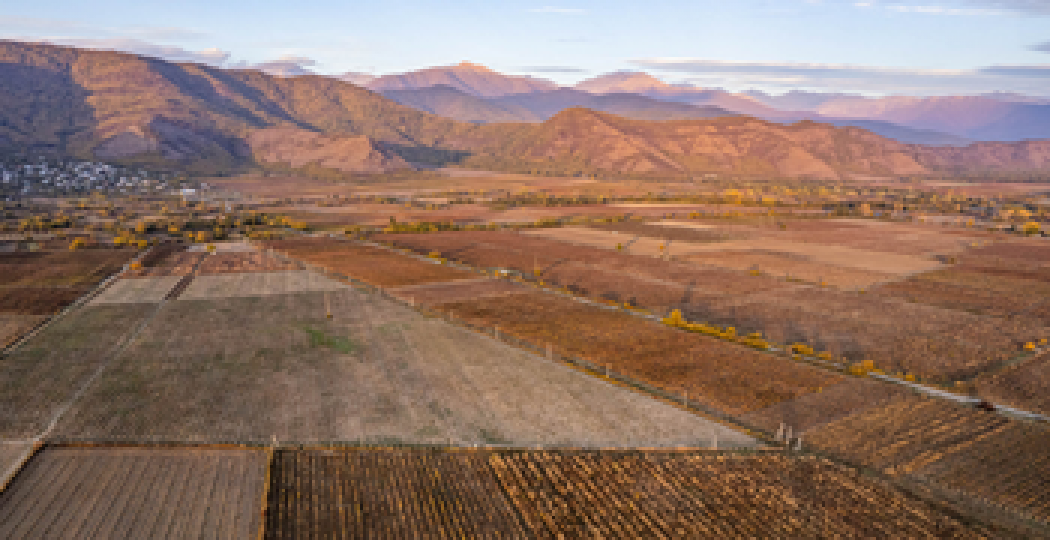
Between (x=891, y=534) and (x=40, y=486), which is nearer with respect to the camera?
(x=891, y=534)

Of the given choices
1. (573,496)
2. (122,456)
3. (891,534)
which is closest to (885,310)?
(891,534)

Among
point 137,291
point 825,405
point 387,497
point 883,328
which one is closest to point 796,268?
point 883,328

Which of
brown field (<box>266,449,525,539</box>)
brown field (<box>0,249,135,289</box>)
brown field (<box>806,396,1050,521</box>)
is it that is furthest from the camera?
brown field (<box>0,249,135,289</box>)

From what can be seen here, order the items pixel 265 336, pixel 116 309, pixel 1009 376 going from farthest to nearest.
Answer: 1. pixel 116 309
2. pixel 265 336
3. pixel 1009 376

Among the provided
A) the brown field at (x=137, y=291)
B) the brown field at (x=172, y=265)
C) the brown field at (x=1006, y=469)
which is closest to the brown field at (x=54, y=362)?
the brown field at (x=137, y=291)

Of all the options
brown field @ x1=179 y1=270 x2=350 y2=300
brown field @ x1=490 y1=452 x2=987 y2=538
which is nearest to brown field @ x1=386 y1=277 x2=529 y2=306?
brown field @ x1=179 y1=270 x2=350 y2=300

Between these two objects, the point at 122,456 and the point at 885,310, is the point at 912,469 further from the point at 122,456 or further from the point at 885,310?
the point at 122,456

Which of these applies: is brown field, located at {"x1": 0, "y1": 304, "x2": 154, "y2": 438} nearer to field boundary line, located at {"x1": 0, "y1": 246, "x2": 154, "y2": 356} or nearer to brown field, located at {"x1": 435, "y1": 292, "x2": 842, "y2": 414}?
field boundary line, located at {"x1": 0, "y1": 246, "x2": 154, "y2": 356}
